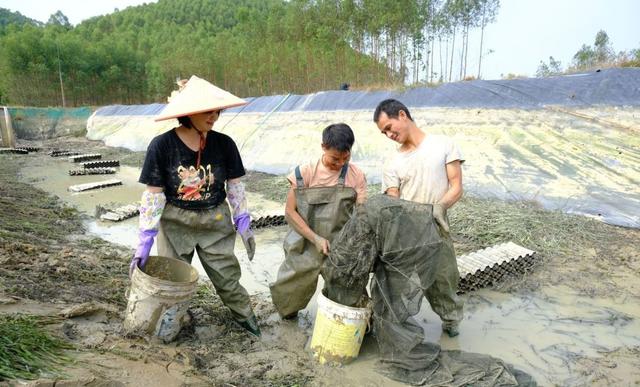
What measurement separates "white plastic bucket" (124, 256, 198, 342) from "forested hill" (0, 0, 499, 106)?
13354 mm

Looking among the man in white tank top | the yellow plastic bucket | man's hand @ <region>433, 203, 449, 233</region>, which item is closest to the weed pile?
the yellow plastic bucket

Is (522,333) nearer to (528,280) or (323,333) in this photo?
(528,280)

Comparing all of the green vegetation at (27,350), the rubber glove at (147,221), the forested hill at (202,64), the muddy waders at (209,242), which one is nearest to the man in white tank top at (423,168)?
the muddy waders at (209,242)

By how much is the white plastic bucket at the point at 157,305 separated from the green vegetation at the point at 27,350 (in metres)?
0.43

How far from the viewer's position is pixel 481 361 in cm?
260

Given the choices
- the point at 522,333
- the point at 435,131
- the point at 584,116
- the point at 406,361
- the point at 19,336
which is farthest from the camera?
the point at 435,131

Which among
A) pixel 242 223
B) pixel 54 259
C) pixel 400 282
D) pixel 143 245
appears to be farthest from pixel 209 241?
pixel 54 259

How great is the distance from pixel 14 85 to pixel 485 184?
32.8 metres

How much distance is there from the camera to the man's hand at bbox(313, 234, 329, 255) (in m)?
2.80

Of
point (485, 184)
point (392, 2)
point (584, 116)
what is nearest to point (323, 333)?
point (485, 184)

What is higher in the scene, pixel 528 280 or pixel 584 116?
pixel 584 116

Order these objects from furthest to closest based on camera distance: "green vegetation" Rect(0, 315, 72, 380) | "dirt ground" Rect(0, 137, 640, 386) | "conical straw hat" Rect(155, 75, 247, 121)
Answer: "conical straw hat" Rect(155, 75, 247, 121)
"dirt ground" Rect(0, 137, 640, 386)
"green vegetation" Rect(0, 315, 72, 380)

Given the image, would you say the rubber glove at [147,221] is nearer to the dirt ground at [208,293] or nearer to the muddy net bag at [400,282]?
the dirt ground at [208,293]

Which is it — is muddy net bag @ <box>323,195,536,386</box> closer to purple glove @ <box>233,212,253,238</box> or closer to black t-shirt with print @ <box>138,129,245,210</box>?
purple glove @ <box>233,212,253,238</box>
